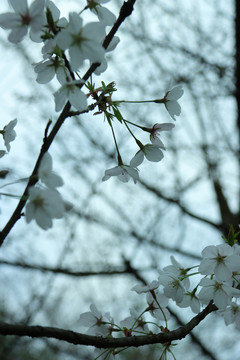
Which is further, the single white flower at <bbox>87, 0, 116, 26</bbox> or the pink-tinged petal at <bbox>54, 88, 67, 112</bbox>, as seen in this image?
the single white flower at <bbox>87, 0, 116, 26</bbox>

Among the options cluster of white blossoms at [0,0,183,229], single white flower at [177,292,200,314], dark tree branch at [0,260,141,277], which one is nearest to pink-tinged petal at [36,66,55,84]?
cluster of white blossoms at [0,0,183,229]

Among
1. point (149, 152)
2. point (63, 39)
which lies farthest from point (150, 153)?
point (63, 39)

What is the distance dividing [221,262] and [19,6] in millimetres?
649

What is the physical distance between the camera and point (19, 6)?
75 cm

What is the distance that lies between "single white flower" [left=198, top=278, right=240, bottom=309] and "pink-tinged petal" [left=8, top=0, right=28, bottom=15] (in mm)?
676

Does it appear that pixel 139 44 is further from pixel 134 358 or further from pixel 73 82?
pixel 134 358

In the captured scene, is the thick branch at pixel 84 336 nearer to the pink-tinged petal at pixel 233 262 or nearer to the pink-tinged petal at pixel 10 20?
the pink-tinged petal at pixel 233 262

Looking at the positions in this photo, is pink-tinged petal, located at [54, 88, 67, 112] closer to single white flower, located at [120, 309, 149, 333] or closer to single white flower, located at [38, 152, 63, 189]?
single white flower, located at [38, 152, 63, 189]

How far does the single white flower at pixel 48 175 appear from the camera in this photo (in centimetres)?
65

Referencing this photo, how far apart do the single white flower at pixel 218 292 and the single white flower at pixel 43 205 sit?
445mm

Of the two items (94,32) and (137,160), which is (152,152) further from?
(94,32)

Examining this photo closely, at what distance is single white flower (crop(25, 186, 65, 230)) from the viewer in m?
0.63

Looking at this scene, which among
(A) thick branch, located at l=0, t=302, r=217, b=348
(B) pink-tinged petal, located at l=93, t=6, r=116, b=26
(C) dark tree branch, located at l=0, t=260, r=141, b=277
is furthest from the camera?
(C) dark tree branch, located at l=0, t=260, r=141, b=277

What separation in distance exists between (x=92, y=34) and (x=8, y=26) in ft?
0.53
